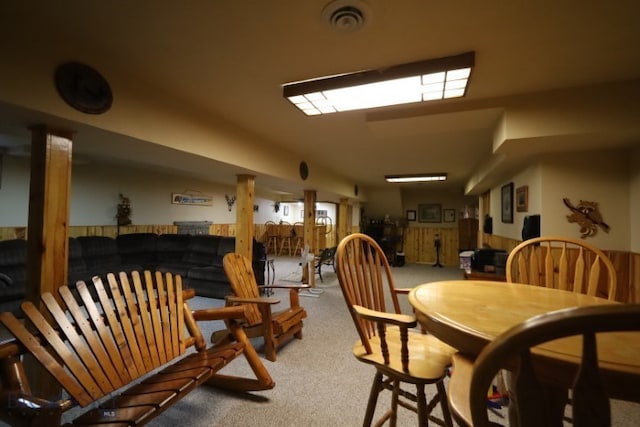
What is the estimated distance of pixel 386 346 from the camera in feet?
3.96

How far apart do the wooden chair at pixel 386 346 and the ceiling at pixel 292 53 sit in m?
1.14

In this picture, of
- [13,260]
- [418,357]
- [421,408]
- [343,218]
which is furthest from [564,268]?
[13,260]

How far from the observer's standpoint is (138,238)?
5.07 m

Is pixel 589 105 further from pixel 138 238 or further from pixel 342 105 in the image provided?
pixel 138 238

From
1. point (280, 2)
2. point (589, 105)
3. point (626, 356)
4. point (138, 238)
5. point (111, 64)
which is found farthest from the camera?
point (138, 238)

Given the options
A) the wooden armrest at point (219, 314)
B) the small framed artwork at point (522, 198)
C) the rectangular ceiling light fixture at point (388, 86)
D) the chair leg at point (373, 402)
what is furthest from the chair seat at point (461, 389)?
the small framed artwork at point (522, 198)

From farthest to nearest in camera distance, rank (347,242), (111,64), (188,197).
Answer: (188,197)
(111,64)
(347,242)

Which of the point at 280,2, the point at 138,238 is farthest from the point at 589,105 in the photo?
the point at 138,238

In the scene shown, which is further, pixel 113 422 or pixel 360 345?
pixel 360 345

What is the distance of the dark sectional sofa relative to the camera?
11.2 ft

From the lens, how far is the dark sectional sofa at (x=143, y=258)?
3.43 metres

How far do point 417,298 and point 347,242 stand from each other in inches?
18.6

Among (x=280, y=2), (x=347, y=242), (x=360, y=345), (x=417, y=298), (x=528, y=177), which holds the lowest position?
(x=360, y=345)

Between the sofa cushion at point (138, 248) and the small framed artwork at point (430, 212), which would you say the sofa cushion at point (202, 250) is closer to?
the sofa cushion at point (138, 248)
